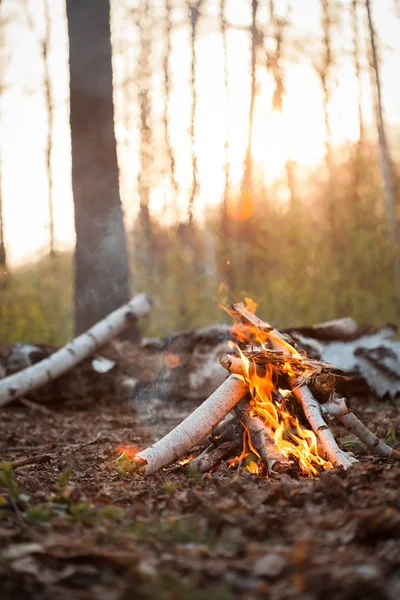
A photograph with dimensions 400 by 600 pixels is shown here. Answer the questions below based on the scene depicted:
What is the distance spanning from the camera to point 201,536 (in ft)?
7.95

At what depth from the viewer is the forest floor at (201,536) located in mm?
1898

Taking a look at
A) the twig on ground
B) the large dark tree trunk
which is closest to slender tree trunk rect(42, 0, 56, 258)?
the large dark tree trunk

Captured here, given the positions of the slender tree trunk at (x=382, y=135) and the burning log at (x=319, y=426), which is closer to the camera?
the burning log at (x=319, y=426)

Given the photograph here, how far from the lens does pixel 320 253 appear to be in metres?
9.90

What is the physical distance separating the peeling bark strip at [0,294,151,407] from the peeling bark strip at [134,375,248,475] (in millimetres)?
3311

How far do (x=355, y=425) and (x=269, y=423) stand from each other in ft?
1.92

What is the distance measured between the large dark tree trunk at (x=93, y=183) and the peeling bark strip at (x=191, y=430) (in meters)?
4.66

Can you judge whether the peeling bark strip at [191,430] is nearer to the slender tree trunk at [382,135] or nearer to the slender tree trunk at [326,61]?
the slender tree trunk at [382,135]

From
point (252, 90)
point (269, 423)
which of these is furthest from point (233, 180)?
point (269, 423)

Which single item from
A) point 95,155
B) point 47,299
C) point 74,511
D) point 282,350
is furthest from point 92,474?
point 47,299

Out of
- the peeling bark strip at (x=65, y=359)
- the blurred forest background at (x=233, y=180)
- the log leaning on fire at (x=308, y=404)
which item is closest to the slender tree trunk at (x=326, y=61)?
the blurred forest background at (x=233, y=180)

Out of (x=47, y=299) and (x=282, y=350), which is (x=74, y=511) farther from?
(x=47, y=299)

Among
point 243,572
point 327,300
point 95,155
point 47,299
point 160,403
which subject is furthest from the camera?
point 47,299

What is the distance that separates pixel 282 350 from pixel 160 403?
10.2 ft
